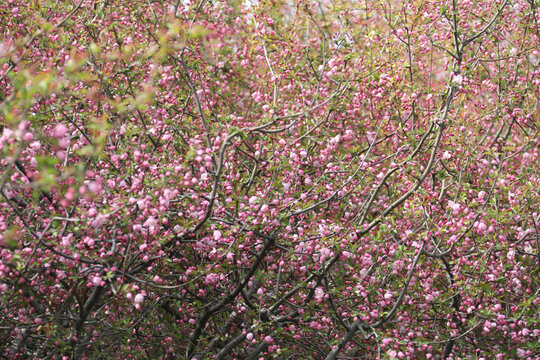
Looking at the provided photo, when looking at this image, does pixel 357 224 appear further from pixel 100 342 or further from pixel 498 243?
pixel 100 342

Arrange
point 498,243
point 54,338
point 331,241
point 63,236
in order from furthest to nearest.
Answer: point 498,243 < point 331,241 < point 54,338 < point 63,236

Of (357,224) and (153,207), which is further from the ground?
(357,224)

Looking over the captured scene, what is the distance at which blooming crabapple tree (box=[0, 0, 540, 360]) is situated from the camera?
447 cm

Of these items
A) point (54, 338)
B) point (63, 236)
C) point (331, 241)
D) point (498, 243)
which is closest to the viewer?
point (63, 236)

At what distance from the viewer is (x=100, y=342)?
5562 millimetres

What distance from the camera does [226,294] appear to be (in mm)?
5938

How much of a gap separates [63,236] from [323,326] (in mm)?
2909

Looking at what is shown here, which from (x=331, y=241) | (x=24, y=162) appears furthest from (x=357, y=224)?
(x=24, y=162)

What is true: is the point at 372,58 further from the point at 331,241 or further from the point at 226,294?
the point at 226,294

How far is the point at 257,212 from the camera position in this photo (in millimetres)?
5121

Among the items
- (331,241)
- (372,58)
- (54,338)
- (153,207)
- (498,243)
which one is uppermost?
(372,58)

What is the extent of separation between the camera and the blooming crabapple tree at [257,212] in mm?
4469

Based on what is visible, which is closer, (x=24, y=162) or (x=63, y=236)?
(x=63, y=236)

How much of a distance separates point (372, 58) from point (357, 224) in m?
1.86
